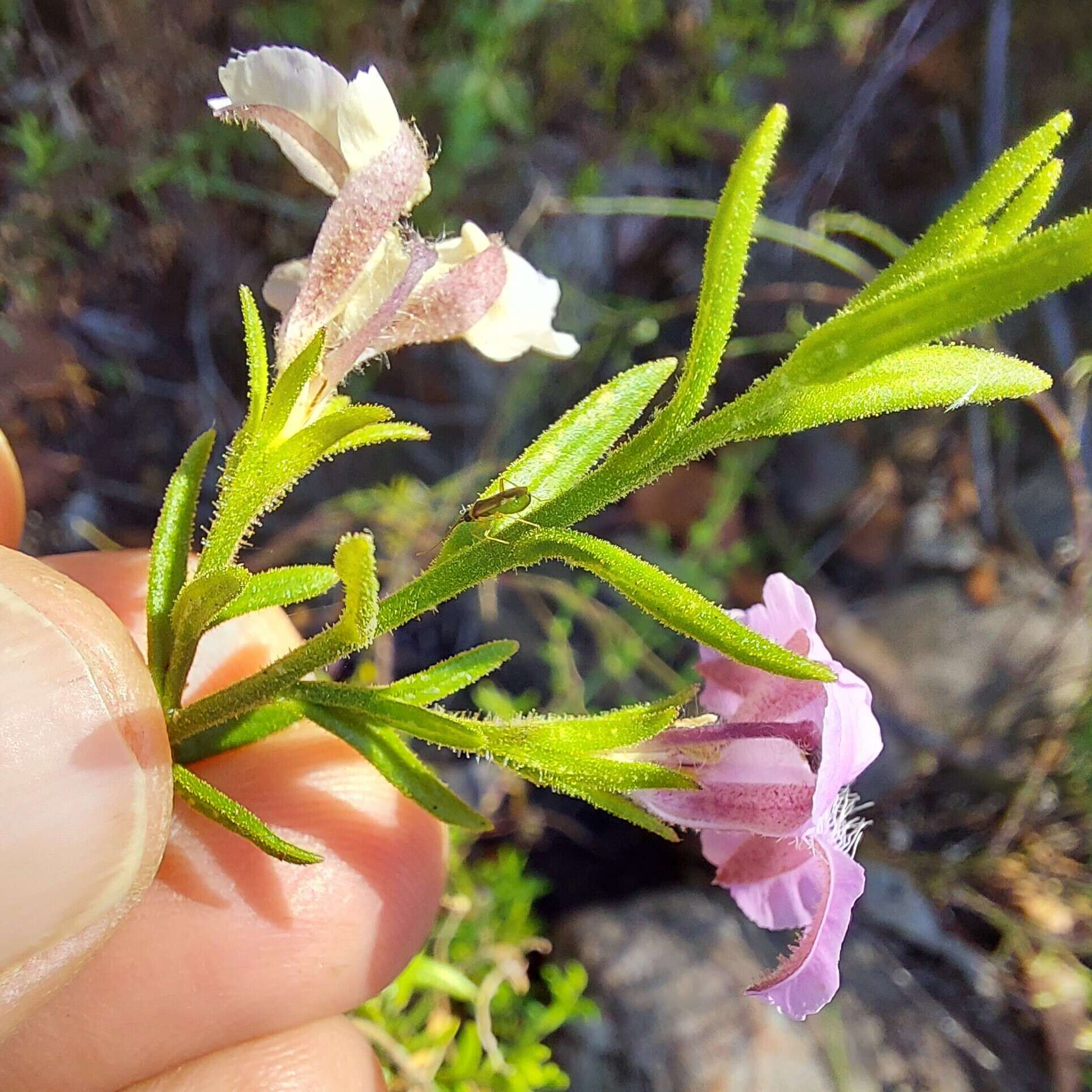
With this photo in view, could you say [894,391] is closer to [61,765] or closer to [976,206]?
[976,206]

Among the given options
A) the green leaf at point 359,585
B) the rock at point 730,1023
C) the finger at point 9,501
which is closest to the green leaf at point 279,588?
the green leaf at point 359,585

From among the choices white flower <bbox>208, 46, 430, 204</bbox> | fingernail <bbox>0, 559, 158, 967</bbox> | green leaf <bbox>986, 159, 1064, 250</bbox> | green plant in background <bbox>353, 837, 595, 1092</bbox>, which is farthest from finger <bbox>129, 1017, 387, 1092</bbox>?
green leaf <bbox>986, 159, 1064, 250</bbox>

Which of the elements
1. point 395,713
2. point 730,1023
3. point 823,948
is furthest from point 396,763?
point 730,1023

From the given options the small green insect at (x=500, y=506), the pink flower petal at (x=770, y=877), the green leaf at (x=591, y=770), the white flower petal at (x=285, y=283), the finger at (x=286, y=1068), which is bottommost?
the finger at (x=286, y=1068)

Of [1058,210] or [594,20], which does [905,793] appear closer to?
[1058,210]

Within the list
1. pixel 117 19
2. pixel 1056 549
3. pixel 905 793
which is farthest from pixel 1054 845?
pixel 117 19

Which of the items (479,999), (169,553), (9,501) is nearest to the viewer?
(169,553)

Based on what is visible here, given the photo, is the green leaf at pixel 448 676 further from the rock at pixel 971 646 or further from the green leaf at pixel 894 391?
the rock at pixel 971 646
